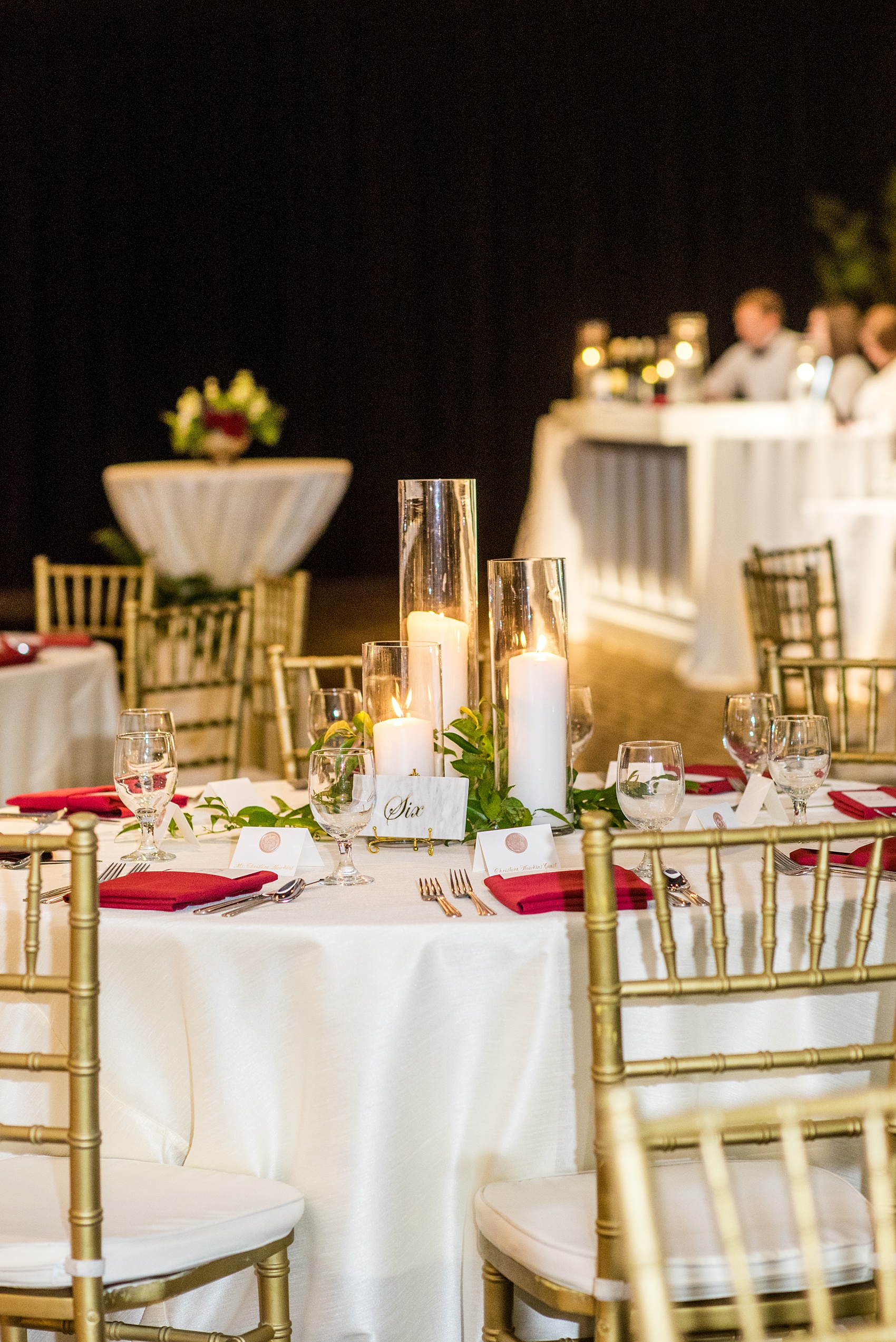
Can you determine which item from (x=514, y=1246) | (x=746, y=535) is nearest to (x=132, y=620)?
(x=514, y=1246)

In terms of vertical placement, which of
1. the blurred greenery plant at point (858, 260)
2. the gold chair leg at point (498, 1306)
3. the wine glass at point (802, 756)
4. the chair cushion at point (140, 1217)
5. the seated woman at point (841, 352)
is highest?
the blurred greenery plant at point (858, 260)

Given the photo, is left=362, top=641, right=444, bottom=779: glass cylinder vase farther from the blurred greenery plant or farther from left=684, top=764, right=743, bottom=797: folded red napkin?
the blurred greenery plant

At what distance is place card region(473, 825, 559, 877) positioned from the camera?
1999mm

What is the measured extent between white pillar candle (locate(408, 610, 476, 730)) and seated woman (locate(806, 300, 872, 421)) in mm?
5803

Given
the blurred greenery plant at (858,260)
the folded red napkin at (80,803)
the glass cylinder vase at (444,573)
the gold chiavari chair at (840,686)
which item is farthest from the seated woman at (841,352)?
the folded red napkin at (80,803)

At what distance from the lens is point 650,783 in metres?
1.96

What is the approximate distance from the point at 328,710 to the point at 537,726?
0.37 meters

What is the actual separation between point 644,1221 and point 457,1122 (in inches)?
35.9

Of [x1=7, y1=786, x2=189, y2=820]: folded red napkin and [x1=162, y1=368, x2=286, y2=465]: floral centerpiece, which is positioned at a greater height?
[x1=162, y1=368, x2=286, y2=465]: floral centerpiece

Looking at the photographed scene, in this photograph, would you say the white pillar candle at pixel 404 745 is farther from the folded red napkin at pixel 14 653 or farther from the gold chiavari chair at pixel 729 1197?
the folded red napkin at pixel 14 653

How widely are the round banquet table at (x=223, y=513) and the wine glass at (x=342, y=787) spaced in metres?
4.77

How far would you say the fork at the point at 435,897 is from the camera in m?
1.80

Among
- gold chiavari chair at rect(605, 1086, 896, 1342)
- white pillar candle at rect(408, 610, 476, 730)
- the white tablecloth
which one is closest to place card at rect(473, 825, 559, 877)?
white pillar candle at rect(408, 610, 476, 730)

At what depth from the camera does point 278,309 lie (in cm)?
1095
